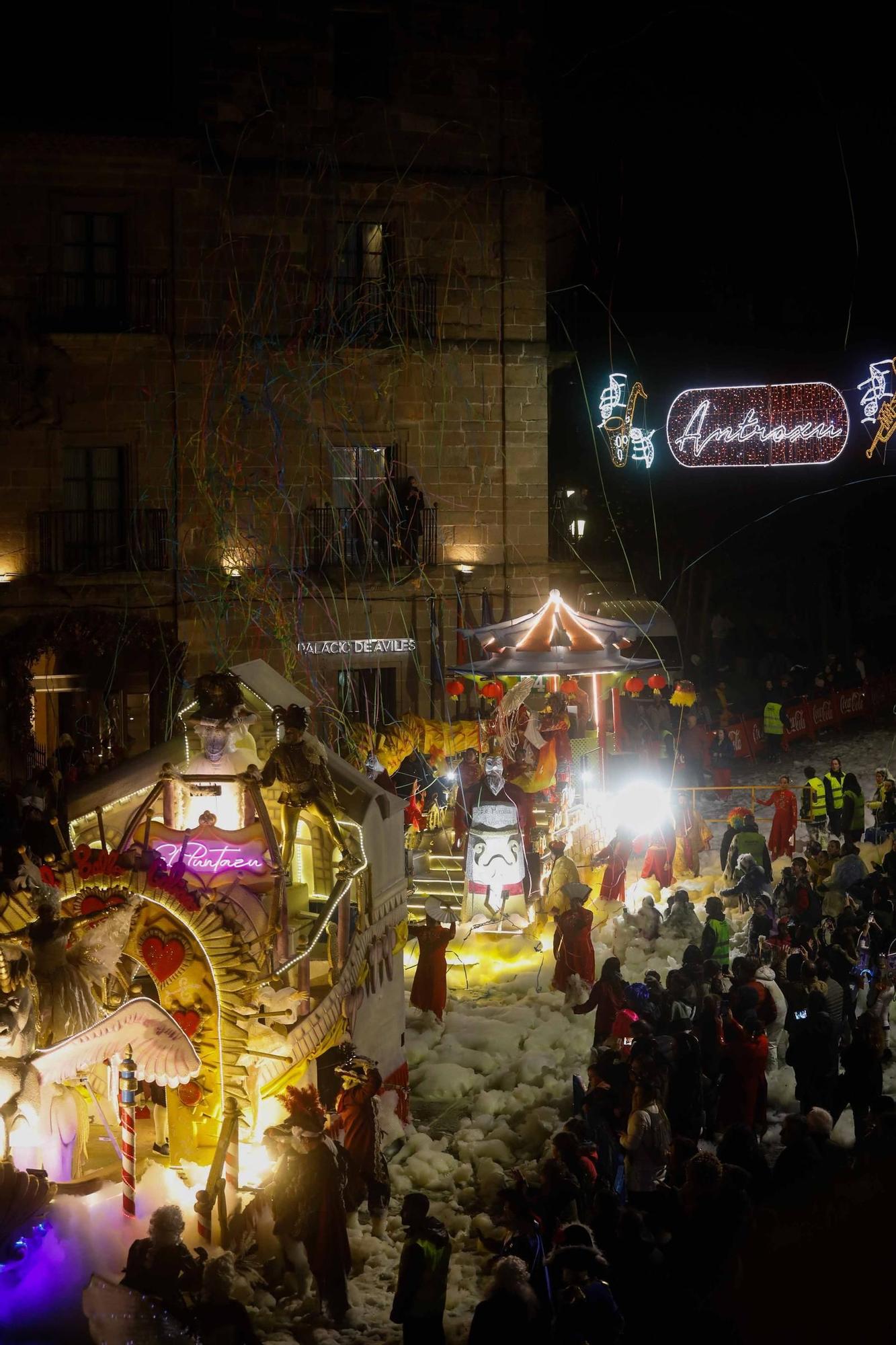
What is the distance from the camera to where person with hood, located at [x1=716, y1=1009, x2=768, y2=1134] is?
30.0 ft

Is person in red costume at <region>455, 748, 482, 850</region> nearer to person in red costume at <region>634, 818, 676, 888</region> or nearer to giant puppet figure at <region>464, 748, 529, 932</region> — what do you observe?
giant puppet figure at <region>464, 748, 529, 932</region>

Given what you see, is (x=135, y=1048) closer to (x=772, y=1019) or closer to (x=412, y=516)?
(x=772, y=1019)

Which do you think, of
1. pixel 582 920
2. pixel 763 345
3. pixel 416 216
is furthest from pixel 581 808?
pixel 763 345

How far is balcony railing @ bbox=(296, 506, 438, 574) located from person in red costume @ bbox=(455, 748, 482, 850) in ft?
19.7

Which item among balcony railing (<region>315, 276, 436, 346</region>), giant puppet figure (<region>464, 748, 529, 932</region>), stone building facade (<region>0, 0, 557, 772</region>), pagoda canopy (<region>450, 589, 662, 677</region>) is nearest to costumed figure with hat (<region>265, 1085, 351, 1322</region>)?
giant puppet figure (<region>464, 748, 529, 932</region>)

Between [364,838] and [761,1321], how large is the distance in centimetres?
395

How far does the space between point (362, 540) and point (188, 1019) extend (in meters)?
14.3

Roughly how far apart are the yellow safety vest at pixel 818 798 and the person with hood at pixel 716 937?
5044mm

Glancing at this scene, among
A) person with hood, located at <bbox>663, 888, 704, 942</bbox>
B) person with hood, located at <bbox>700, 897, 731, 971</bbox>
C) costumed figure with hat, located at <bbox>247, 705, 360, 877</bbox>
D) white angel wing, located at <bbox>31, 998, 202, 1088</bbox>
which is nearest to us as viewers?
white angel wing, located at <bbox>31, 998, 202, 1088</bbox>

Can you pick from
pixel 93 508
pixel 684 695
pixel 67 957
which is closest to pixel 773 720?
pixel 684 695

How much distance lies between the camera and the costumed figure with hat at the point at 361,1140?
27.1 ft

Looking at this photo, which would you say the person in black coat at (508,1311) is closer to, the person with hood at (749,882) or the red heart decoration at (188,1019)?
the red heart decoration at (188,1019)

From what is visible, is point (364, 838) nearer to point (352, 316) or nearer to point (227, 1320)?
point (227, 1320)

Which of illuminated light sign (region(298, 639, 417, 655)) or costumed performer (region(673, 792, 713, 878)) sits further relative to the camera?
illuminated light sign (region(298, 639, 417, 655))
